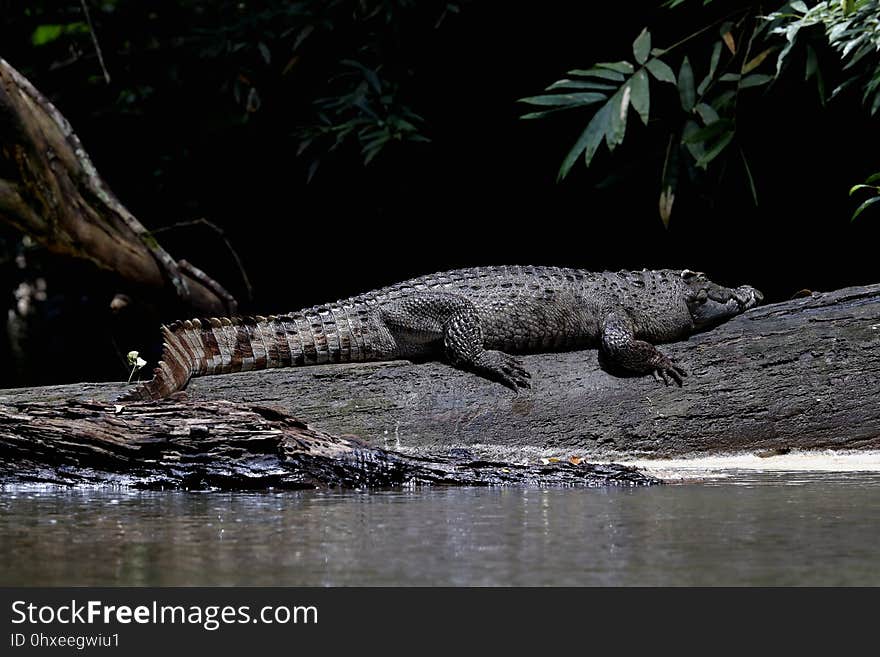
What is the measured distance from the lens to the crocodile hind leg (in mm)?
5005

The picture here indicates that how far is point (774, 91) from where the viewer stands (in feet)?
20.9

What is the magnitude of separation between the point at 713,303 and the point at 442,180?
9.82 ft

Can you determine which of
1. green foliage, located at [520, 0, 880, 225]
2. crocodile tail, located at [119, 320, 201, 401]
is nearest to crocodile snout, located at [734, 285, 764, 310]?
green foliage, located at [520, 0, 880, 225]

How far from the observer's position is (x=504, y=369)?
189 inches

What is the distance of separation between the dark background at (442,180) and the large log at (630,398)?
2013mm

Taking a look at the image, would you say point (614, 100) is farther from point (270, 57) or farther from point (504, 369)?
point (270, 57)

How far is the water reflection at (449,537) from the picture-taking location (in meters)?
1.65

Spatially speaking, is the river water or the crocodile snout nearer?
the river water

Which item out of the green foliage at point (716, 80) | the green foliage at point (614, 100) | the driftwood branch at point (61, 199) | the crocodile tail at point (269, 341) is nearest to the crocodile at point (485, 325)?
the crocodile tail at point (269, 341)

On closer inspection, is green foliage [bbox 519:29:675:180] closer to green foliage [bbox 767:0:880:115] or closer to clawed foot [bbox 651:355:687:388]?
green foliage [bbox 767:0:880:115]

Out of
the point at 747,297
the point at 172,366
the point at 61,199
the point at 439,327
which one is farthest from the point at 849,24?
the point at 61,199

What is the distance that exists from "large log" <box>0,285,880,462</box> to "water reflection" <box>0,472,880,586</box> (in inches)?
48.1
